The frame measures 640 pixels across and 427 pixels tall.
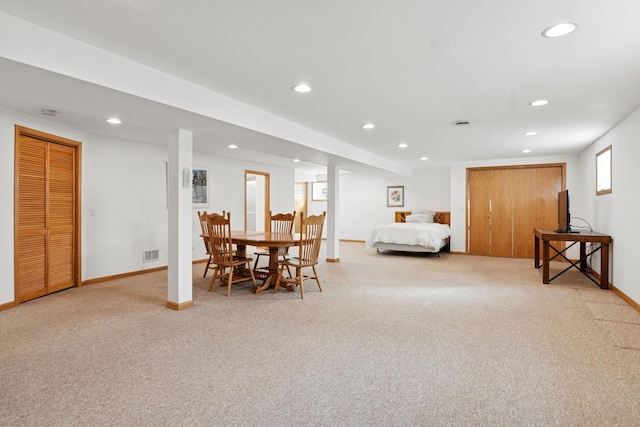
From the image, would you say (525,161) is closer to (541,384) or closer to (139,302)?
(541,384)

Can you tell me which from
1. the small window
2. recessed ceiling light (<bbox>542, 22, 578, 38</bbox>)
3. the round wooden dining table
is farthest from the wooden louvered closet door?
the small window

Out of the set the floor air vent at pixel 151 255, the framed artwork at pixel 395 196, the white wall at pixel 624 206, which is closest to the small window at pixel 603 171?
the white wall at pixel 624 206

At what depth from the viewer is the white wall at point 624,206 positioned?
13.2 ft

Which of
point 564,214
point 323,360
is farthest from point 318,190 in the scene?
point 323,360

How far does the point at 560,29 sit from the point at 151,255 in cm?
606

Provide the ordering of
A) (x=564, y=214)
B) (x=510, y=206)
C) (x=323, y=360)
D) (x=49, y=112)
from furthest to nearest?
(x=510, y=206), (x=564, y=214), (x=49, y=112), (x=323, y=360)

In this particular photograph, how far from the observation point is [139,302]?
4164 mm

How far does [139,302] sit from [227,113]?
2410mm

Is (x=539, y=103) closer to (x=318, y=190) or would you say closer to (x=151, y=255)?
(x=151, y=255)

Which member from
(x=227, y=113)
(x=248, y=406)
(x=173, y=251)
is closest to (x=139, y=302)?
(x=173, y=251)

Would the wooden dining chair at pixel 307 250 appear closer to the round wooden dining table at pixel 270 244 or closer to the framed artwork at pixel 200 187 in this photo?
the round wooden dining table at pixel 270 244

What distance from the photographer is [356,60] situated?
275cm

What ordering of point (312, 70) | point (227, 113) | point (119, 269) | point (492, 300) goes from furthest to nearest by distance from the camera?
point (119, 269) → point (492, 300) → point (227, 113) → point (312, 70)

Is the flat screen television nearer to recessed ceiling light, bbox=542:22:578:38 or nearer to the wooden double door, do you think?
the wooden double door
